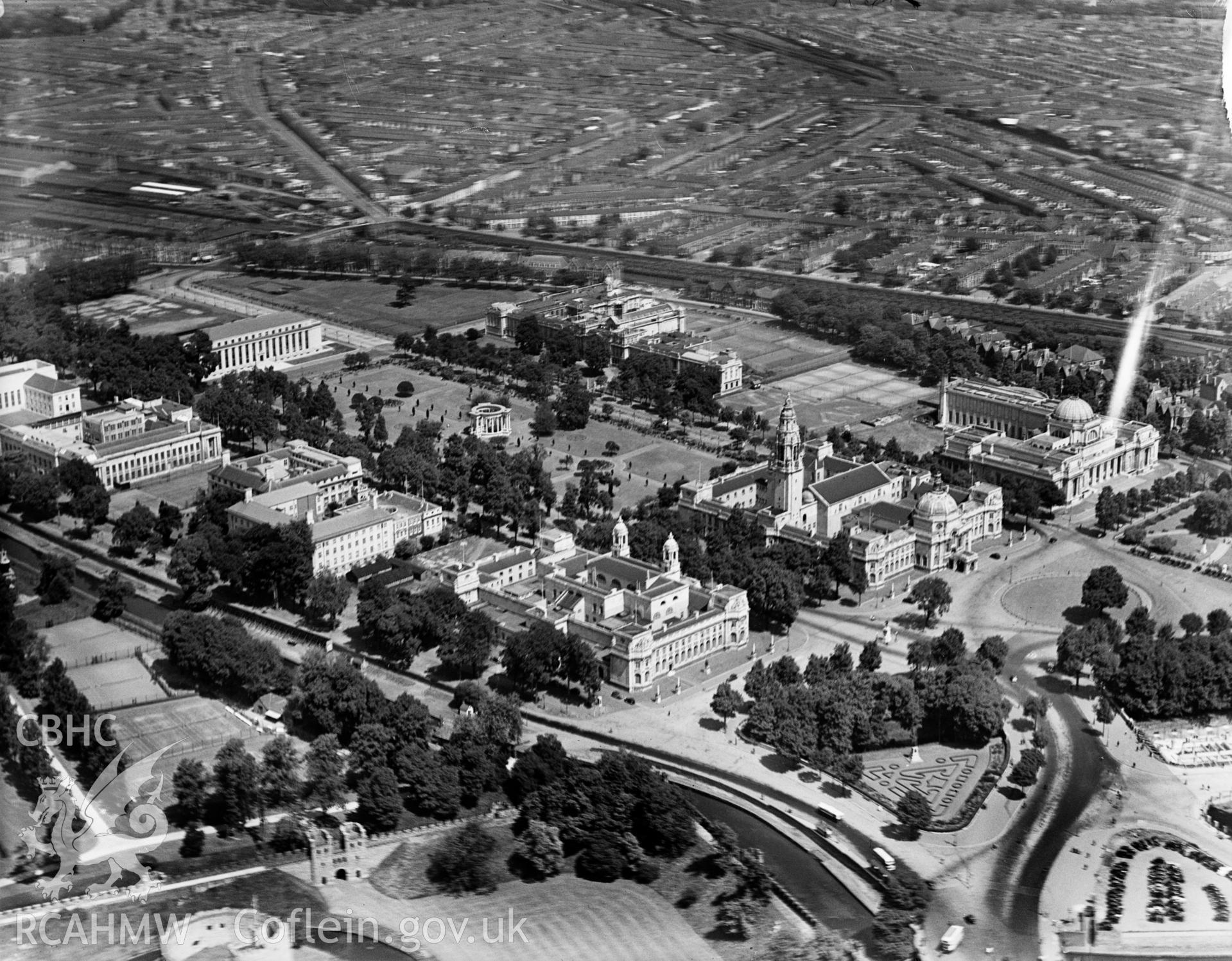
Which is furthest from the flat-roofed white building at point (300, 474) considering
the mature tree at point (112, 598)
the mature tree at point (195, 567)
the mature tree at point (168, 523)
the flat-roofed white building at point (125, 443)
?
the mature tree at point (112, 598)

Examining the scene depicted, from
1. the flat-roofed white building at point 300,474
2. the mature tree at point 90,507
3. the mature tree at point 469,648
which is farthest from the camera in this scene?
the flat-roofed white building at point 300,474

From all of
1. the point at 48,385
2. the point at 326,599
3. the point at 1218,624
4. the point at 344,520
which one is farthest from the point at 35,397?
the point at 1218,624

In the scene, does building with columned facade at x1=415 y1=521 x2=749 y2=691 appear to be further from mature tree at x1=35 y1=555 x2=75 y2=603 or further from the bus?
mature tree at x1=35 y1=555 x2=75 y2=603

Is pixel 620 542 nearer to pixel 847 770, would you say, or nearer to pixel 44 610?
pixel 847 770

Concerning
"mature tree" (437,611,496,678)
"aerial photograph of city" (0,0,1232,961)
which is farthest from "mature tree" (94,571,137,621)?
"mature tree" (437,611,496,678)

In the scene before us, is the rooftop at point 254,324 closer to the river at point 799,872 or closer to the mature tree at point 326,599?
the mature tree at point 326,599

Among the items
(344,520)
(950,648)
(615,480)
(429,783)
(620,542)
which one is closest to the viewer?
(429,783)
